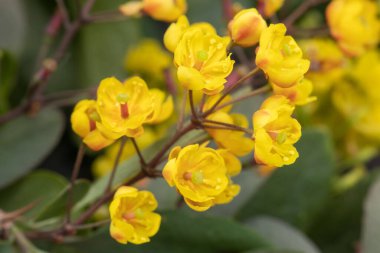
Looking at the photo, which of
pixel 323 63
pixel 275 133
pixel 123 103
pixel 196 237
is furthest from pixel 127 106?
pixel 323 63

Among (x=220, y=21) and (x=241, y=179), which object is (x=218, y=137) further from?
(x=220, y=21)

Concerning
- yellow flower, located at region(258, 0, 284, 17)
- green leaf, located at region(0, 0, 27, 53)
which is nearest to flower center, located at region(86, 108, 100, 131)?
yellow flower, located at region(258, 0, 284, 17)

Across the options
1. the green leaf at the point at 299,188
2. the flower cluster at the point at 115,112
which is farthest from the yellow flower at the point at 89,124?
the green leaf at the point at 299,188

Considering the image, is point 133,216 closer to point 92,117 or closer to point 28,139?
Result: point 92,117

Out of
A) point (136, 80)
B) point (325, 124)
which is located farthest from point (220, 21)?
point (136, 80)

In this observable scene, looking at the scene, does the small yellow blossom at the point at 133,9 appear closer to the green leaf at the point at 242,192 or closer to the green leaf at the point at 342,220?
the green leaf at the point at 242,192

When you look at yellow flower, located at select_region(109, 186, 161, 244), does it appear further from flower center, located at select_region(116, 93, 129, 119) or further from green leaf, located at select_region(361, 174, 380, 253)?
green leaf, located at select_region(361, 174, 380, 253)
